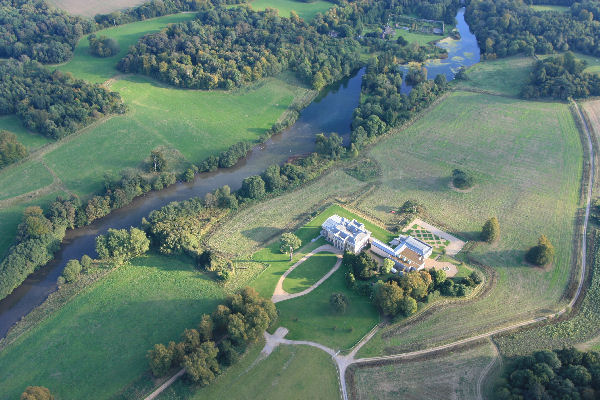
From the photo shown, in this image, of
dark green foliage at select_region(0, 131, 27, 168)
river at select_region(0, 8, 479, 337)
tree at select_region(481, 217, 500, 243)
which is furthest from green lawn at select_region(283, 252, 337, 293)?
dark green foliage at select_region(0, 131, 27, 168)

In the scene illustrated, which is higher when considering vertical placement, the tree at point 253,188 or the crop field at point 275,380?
the tree at point 253,188

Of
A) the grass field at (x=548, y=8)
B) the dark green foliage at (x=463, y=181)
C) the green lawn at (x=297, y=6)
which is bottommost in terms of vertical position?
the dark green foliage at (x=463, y=181)

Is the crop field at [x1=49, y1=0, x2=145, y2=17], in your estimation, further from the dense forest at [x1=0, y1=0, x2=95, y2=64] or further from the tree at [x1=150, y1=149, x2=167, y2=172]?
the tree at [x1=150, y1=149, x2=167, y2=172]

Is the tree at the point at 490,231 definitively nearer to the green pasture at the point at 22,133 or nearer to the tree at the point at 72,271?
the tree at the point at 72,271

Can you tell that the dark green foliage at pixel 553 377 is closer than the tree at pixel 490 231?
Yes

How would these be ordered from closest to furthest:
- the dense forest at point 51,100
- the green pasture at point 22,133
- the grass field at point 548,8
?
1. the green pasture at point 22,133
2. the dense forest at point 51,100
3. the grass field at point 548,8

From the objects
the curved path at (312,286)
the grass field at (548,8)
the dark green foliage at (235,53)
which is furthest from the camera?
the grass field at (548,8)

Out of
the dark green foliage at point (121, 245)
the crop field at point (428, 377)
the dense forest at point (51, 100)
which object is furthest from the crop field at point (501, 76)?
the dense forest at point (51, 100)
